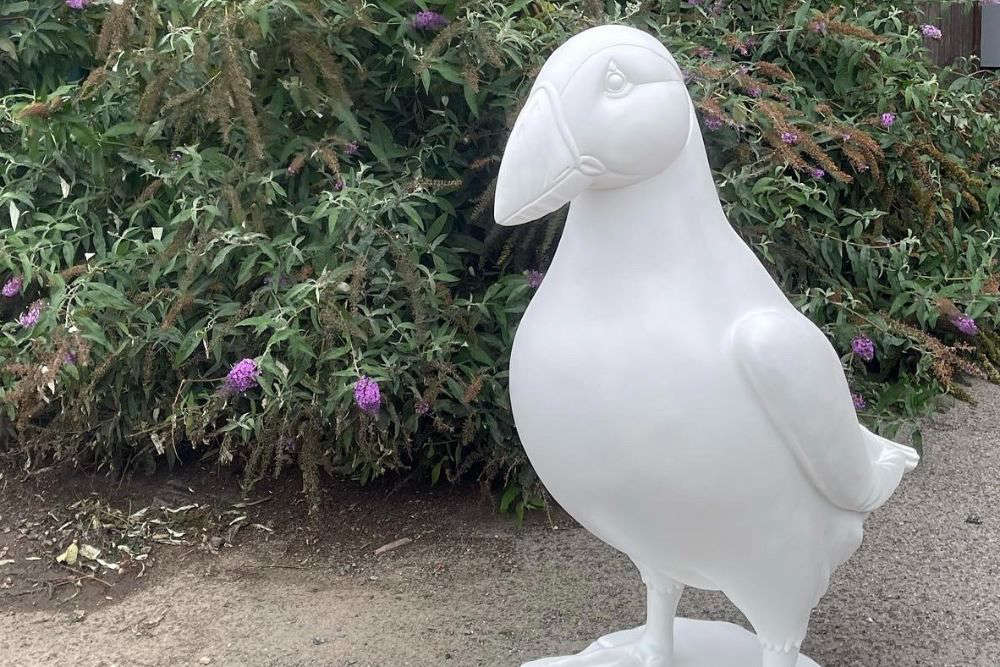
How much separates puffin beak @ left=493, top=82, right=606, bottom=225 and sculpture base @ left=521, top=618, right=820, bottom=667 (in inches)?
37.8

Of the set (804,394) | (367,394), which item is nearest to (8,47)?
(367,394)

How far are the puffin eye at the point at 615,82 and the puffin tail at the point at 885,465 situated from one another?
2.38 ft

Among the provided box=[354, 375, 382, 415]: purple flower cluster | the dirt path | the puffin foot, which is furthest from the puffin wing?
box=[354, 375, 382, 415]: purple flower cluster

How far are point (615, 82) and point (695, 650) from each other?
3.74 feet

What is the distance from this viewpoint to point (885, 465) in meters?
1.75

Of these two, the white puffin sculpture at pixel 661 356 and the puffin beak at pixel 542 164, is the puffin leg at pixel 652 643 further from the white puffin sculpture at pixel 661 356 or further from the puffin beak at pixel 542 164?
the puffin beak at pixel 542 164

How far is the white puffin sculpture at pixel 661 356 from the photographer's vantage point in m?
1.44

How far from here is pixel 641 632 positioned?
2.09 m

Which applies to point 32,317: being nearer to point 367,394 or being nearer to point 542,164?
point 367,394

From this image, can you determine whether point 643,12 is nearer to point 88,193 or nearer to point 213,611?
point 88,193

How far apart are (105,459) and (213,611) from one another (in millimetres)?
910

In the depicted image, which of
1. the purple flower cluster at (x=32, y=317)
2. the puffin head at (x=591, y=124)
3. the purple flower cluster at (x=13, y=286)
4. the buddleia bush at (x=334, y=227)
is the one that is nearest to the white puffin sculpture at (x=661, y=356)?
the puffin head at (x=591, y=124)

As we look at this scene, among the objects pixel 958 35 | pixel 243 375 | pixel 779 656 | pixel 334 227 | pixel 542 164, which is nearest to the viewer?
pixel 542 164

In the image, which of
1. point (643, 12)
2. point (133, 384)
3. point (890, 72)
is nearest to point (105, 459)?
point (133, 384)
